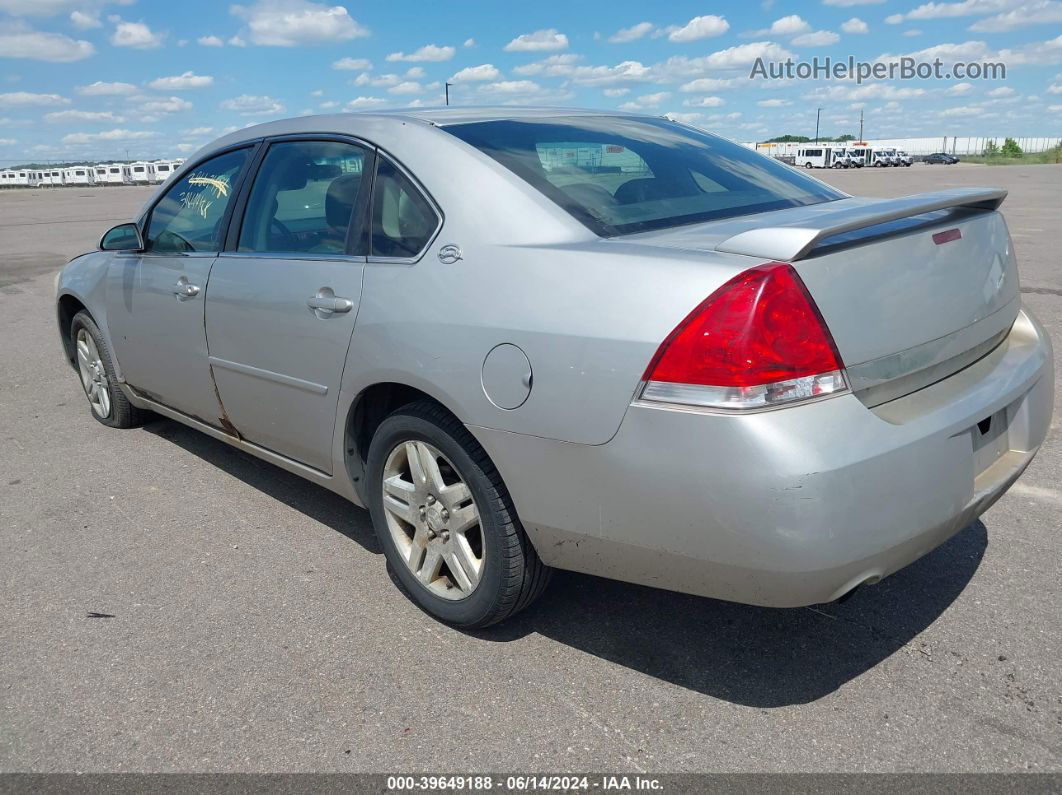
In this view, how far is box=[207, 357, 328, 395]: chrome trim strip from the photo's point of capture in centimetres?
314

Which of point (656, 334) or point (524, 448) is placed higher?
point (656, 334)

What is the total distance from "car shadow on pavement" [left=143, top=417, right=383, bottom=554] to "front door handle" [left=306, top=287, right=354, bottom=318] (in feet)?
3.37

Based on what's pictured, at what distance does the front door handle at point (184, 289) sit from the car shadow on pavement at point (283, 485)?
983 millimetres

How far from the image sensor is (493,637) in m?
2.86

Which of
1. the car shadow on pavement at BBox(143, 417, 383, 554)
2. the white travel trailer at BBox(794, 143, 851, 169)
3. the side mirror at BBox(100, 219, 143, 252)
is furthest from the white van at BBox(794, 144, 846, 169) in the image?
the side mirror at BBox(100, 219, 143, 252)

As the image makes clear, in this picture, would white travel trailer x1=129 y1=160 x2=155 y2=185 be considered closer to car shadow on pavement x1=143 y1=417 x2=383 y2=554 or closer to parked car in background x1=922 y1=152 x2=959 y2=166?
parked car in background x1=922 y1=152 x2=959 y2=166

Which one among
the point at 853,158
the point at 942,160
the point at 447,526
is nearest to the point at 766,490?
the point at 447,526

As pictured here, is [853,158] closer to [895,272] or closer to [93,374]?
[93,374]

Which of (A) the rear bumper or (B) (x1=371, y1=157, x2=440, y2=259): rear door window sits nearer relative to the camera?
(A) the rear bumper

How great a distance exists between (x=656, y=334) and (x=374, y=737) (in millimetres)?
1311

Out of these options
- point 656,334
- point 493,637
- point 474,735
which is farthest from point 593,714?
point 656,334

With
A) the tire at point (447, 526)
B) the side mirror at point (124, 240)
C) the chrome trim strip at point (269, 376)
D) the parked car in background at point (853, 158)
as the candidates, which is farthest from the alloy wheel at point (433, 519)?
the parked car in background at point (853, 158)

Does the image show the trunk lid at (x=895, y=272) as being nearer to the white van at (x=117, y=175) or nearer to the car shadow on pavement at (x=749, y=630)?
the car shadow on pavement at (x=749, y=630)

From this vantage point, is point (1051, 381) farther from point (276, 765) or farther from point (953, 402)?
point (276, 765)
